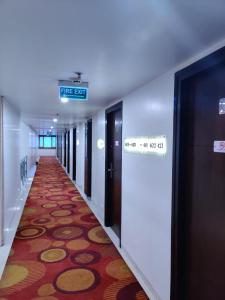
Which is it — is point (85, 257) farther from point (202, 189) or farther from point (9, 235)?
point (202, 189)

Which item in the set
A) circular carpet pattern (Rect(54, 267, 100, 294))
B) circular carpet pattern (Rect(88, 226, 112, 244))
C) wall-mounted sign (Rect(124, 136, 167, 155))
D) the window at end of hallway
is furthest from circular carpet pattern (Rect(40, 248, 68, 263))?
the window at end of hallway

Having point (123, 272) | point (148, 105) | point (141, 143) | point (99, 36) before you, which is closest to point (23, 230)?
point (123, 272)

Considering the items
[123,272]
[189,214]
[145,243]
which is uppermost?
[189,214]

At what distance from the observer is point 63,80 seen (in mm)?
2662

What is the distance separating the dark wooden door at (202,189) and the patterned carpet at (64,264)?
3.00ft

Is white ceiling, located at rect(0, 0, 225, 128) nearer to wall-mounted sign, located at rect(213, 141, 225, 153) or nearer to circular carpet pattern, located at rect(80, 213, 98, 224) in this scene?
wall-mounted sign, located at rect(213, 141, 225, 153)

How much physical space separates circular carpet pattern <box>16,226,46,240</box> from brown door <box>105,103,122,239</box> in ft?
4.21

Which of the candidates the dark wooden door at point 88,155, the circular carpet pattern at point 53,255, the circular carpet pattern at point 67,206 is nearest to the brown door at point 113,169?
the circular carpet pattern at point 53,255

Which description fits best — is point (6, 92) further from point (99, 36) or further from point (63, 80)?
point (99, 36)

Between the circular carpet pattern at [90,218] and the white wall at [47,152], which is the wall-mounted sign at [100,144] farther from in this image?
the white wall at [47,152]

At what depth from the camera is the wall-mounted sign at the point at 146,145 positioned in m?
2.40

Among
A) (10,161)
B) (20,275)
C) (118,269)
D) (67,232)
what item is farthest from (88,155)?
(20,275)

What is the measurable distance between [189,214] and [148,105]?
4.33 ft

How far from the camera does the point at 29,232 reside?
434cm
